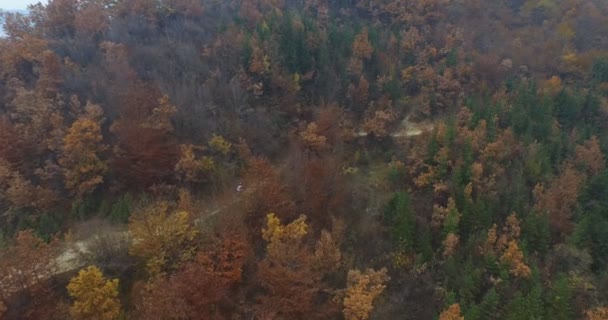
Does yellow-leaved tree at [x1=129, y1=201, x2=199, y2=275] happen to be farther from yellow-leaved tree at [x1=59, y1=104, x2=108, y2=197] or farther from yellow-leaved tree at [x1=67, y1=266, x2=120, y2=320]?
yellow-leaved tree at [x1=59, y1=104, x2=108, y2=197]

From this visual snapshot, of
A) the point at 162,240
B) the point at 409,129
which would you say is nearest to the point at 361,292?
the point at 162,240

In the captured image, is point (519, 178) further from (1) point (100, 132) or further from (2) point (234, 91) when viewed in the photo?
(1) point (100, 132)

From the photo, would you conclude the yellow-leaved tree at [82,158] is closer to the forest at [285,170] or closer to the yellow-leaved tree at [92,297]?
the forest at [285,170]

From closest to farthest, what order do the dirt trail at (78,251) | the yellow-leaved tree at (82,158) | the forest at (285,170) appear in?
the forest at (285,170)
the dirt trail at (78,251)
the yellow-leaved tree at (82,158)

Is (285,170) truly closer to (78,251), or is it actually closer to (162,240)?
(162,240)

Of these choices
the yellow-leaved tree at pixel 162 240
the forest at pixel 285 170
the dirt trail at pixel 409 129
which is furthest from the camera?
the dirt trail at pixel 409 129

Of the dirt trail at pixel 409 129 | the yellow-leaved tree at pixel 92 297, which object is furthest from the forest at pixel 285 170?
the dirt trail at pixel 409 129
